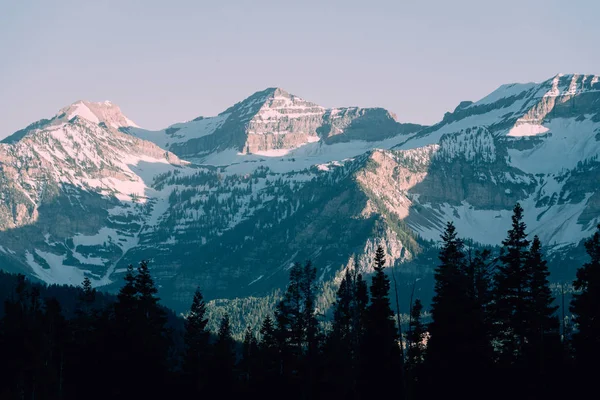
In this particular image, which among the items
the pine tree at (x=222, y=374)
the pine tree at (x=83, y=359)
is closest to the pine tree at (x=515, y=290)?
the pine tree at (x=222, y=374)

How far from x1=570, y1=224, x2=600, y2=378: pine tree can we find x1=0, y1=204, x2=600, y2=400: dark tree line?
0.13 metres

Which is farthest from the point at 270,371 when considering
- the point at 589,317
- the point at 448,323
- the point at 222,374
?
the point at 589,317

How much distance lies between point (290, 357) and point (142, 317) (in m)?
22.2

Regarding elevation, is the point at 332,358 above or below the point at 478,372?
above

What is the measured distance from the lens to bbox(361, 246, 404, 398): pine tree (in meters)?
96.8

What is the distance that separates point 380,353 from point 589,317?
19737 millimetres

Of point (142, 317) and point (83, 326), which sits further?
point (83, 326)

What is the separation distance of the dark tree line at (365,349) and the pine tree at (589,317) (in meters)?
0.13

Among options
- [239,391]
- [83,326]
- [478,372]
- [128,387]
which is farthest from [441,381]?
[83,326]

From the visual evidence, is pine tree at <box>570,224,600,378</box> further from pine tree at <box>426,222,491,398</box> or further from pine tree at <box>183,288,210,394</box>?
pine tree at <box>183,288,210,394</box>

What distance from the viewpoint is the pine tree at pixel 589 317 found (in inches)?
3334

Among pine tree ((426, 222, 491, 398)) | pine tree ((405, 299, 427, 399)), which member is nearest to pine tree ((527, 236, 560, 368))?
pine tree ((426, 222, 491, 398))

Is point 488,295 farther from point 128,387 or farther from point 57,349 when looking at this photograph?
point 57,349

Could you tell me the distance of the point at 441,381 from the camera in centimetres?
8431
